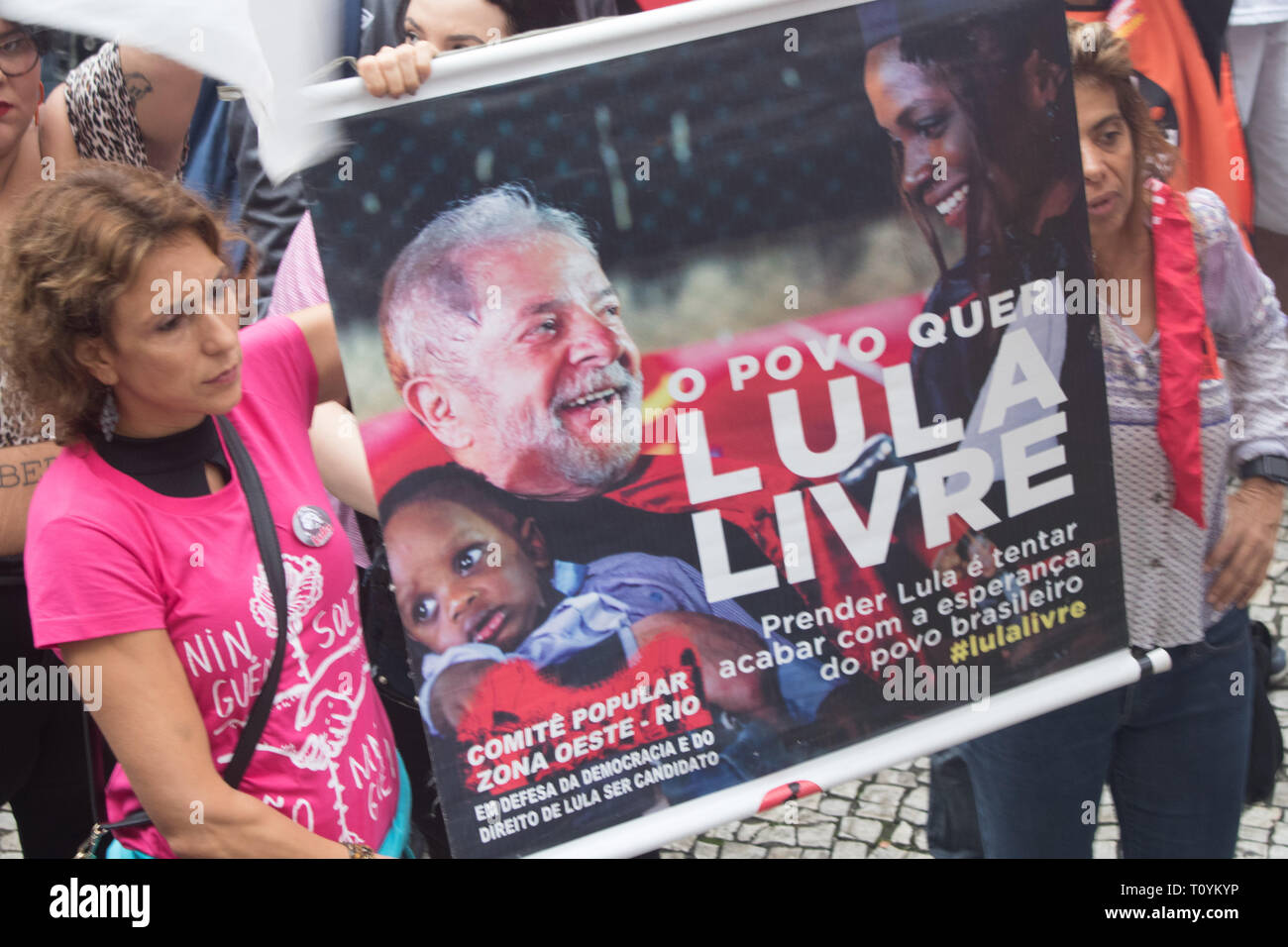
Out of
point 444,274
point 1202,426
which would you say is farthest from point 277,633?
point 1202,426

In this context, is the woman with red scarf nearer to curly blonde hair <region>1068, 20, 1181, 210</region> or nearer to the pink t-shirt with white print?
curly blonde hair <region>1068, 20, 1181, 210</region>

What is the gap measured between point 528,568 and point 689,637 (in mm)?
314

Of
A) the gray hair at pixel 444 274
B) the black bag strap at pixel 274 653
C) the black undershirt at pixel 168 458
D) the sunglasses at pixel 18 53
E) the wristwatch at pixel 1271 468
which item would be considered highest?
the sunglasses at pixel 18 53

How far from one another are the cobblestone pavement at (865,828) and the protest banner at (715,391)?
153 cm

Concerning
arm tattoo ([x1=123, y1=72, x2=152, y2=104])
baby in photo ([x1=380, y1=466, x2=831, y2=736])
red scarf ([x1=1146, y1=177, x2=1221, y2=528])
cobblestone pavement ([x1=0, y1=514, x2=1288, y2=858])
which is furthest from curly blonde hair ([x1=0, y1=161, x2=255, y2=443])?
cobblestone pavement ([x1=0, y1=514, x2=1288, y2=858])

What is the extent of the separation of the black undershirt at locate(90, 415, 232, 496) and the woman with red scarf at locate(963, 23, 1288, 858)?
168cm

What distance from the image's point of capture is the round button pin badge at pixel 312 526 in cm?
207

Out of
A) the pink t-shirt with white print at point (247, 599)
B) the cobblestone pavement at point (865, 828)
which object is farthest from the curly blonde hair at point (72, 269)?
the cobblestone pavement at point (865, 828)

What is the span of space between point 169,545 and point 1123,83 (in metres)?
1.98

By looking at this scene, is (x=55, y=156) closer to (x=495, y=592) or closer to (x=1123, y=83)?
(x=495, y=592)

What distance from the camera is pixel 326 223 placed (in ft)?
6.20

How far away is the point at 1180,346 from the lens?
249cm

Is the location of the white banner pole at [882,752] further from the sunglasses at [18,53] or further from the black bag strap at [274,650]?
the sunglasses at [18,53]

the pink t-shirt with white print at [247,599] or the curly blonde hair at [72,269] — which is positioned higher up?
the curly blonde hair at [72,269]
